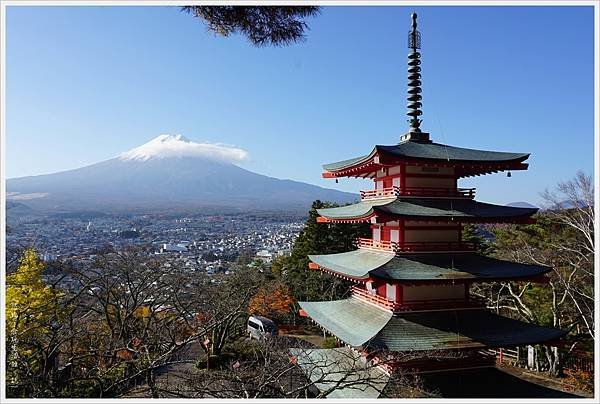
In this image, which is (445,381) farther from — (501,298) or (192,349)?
(192,349)

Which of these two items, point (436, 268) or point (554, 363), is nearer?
point (436, 268)

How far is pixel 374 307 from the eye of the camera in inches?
328

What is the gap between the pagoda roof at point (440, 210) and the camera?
7453 millimetres

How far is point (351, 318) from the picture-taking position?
8.32m

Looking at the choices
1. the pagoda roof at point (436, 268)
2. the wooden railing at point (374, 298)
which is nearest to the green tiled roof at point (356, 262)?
the pagoda roof at point (436, 268)

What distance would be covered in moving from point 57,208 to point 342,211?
1679 inches

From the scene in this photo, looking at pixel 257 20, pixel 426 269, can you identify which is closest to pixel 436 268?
pixel 426 269

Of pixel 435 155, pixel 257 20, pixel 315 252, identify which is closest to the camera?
pixel 257 20

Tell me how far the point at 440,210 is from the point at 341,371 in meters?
3.24

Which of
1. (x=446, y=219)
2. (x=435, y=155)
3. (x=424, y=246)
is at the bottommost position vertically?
(x=424, y=246)

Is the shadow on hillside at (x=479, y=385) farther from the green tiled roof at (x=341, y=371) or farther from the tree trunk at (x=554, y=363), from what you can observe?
the tree trunk at (x=554, y=363)

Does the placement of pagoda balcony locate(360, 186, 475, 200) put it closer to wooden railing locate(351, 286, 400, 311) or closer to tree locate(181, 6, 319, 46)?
wooden railing locate(351, 286, 400, 311)

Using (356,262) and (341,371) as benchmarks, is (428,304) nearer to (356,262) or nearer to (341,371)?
(356,262)

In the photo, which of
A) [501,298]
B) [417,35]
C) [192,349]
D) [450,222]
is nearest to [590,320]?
[501,298]
